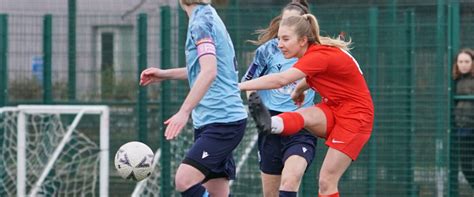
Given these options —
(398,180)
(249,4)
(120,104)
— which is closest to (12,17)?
(120,104)

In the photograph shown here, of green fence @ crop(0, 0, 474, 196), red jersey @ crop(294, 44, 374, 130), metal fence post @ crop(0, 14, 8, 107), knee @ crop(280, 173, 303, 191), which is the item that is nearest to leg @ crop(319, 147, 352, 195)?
red jersey @ crop(294, 44, 374, 130)

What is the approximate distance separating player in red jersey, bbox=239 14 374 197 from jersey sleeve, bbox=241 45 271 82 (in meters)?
0.90

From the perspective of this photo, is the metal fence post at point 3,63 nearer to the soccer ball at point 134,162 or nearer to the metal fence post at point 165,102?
the metal fence post at point 165,102

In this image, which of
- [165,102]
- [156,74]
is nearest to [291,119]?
[156,74]

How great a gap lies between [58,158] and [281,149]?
4.66m

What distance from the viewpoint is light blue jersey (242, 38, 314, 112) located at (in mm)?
8922

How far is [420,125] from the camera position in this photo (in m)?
11.8

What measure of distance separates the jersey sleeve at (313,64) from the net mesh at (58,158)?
5336mm

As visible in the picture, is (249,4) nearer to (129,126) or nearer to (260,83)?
(129,126)

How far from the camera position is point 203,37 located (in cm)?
746

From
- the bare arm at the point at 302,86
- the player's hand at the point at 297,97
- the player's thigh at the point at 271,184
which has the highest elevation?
the bare arm at the point at 302,86

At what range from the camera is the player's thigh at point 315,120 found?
8.01m

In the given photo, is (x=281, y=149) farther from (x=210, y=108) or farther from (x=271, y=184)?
(x=210, y=108)

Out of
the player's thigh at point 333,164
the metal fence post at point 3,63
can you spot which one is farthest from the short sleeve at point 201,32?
the metal fence post at point 3,63
